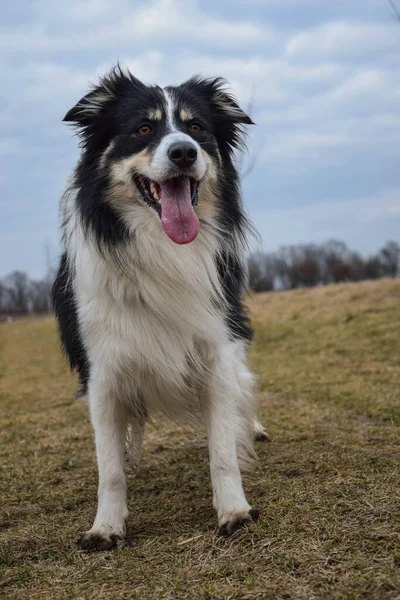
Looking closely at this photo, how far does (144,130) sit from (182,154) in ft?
1.55

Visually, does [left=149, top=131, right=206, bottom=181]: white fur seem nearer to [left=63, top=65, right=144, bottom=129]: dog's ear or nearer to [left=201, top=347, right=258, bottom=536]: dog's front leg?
[left=63, top=65, right=144, bottom=129]: dog's ear

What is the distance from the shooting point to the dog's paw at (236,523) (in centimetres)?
321

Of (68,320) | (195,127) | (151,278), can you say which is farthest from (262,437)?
(195,127)

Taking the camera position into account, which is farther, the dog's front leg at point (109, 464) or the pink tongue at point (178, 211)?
the pink tongue at point (178, 211)

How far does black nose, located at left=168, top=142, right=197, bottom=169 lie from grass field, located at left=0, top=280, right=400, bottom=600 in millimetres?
1939

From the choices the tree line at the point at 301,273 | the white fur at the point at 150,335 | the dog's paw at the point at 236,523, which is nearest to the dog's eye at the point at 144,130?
the white fur at the point at 150,335

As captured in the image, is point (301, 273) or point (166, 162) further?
point (301, 273)

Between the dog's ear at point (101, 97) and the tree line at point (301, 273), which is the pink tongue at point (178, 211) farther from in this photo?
the tree line at point (301, 273)

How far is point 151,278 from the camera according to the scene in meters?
Result: 3.65

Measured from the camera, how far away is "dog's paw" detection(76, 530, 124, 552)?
326cm

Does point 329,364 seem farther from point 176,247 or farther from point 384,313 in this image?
point 176,247

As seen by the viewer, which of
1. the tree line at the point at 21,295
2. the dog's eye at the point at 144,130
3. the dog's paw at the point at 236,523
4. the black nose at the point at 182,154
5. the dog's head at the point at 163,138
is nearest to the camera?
the dog's paw at the point at 236,523

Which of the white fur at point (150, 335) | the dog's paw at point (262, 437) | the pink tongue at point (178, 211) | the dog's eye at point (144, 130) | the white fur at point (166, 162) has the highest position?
the dog's eye at point (144, 130)

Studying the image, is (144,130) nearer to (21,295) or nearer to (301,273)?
(301,273)
